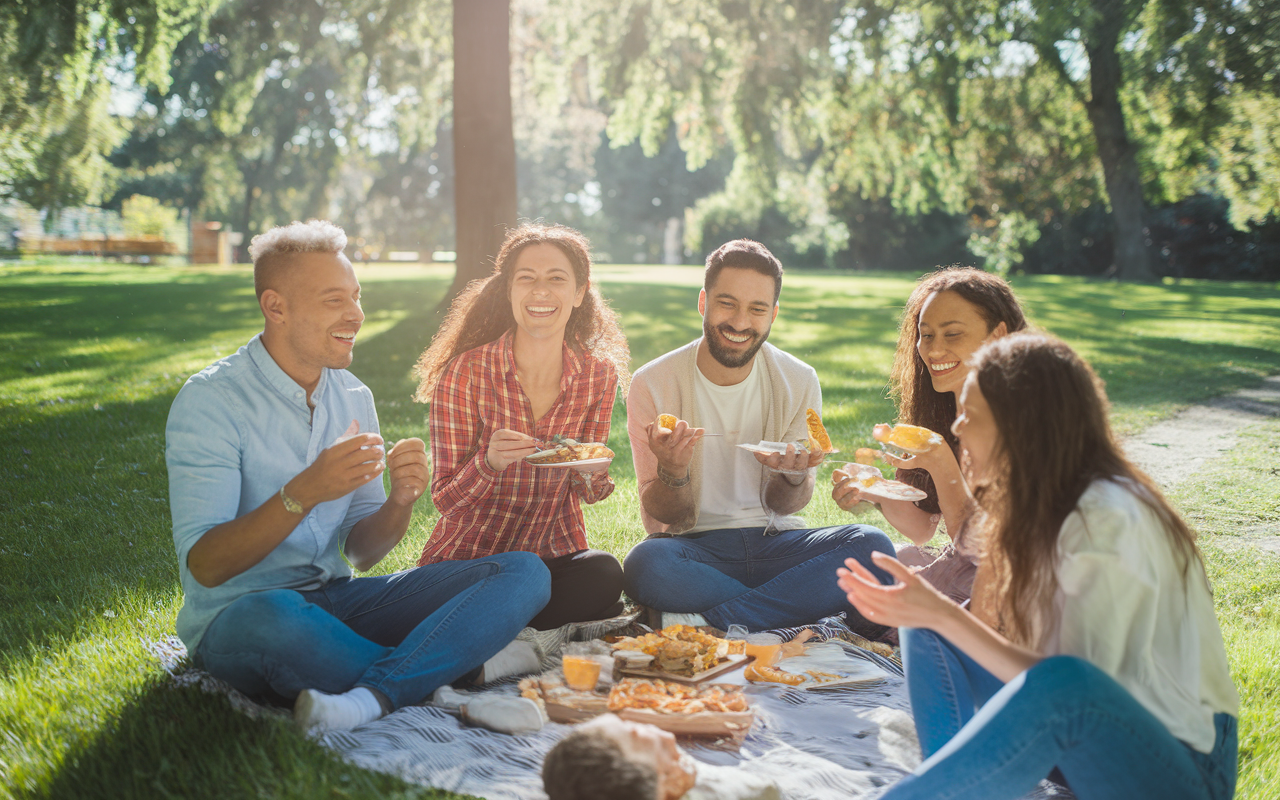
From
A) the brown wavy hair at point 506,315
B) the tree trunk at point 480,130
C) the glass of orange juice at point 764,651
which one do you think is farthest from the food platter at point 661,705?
the tree trunk at point 480,130

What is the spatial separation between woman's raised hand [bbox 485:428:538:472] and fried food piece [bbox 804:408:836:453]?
4.15 feet

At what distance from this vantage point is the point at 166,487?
21.5 ft

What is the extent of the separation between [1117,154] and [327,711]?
23525 mm

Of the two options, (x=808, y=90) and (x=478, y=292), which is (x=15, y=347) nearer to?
(x=478, y=292)

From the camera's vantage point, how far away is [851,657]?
12.9 feet

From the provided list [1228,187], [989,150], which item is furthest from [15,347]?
[1228,187]

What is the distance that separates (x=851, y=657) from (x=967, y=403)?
1721mm

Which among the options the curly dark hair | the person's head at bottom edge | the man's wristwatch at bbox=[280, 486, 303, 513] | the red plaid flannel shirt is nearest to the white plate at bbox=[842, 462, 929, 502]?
the red plaid flannel shirt

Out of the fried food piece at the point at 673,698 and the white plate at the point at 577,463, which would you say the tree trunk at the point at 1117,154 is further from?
the fried food piece at the point at 673,698

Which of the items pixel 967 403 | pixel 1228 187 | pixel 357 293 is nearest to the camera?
pixel 967 403

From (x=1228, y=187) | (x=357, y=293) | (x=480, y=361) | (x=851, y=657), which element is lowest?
(x=851, y=657)

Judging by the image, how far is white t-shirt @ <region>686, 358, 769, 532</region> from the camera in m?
4.50

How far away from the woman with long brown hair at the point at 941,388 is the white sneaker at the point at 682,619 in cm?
87

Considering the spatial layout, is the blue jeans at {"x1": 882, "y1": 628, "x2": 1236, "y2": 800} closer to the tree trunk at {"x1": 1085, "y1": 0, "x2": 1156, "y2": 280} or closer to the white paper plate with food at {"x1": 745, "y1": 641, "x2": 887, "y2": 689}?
the white paper plate with food at {"x1": 745, "y1": 641, "x2": 887, "y2": 689}
